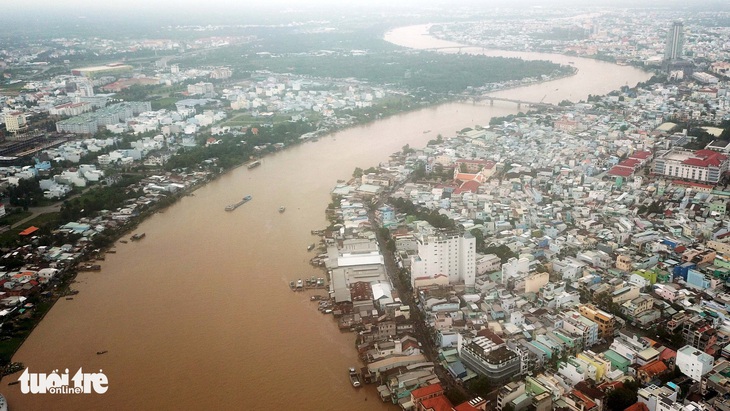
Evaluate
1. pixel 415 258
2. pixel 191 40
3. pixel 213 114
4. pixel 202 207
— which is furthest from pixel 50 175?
pixel 191 40

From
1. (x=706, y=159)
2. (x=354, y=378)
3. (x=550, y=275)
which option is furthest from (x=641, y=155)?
(x=354, y=378)

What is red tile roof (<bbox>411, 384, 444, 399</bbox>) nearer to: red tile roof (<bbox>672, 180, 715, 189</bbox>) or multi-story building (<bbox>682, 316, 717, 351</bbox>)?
multi-story building (<bbox>682, 316, 717, 351</bbox>)

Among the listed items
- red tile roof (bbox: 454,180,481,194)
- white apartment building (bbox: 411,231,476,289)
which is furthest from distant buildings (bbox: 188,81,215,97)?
white apartment building (bbox: 411,231,476,289)

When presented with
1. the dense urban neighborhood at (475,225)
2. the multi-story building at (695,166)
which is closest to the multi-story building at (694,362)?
the dense urban neighborhood at (475,225)

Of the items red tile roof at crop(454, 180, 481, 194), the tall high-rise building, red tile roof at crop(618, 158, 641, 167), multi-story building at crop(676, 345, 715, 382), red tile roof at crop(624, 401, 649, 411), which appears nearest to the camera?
red tile roof at crop(624, 401, 649, 411)

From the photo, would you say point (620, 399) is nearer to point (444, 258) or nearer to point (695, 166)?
point (444, 258)

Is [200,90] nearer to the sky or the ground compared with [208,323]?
nearer to the sky
